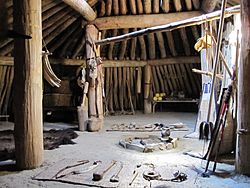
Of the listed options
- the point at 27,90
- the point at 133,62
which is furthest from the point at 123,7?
the point at 27,90

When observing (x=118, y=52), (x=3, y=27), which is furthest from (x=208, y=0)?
(x=118, y=52)

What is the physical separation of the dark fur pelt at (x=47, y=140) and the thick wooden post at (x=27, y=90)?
74cm

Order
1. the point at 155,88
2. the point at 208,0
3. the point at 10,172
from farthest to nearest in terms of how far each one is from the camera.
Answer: the point at 155,88
the point at 208,0
the point at 10,172

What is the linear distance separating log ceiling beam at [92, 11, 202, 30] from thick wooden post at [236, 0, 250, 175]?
10.5 feet

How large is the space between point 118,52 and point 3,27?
6.03 metres

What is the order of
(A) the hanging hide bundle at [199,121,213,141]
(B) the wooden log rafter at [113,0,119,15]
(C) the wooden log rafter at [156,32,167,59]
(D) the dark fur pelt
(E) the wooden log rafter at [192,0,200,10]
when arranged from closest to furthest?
(A) the hanging hide bundle at [199,121,213,141] < (D) the dark fur pelt < (E) the wooden log rafter at [192,0,200,10] < (B) the wooden log rafter at [113,0,119,15] < (C) the wooden log rafter at [156,32,167,59]

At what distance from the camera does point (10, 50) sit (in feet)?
24.6

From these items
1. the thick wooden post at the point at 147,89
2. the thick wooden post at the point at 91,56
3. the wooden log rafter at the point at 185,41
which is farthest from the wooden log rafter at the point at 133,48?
the thick wooden post at the point at 91,56

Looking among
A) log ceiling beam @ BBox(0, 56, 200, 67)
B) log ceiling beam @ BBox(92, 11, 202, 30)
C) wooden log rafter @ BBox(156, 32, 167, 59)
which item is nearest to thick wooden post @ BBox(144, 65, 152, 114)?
log ceiling beam @ BBox(0, 56, 200, 67)

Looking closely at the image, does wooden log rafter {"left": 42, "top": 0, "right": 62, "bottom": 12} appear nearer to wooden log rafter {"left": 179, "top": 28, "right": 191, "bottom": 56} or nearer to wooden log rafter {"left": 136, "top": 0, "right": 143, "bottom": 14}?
wooden log rafter {"left": 136, "top": 0, "right": 143, "bottom": 14}

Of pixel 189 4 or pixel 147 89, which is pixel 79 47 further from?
pixel 189 4

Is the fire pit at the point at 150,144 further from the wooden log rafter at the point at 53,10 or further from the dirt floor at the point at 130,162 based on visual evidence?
the wooden log rafter at the point at 53,10

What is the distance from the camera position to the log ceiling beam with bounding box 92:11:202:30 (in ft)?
21.8

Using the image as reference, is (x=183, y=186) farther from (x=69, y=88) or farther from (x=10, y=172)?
(x=69, y=88)
